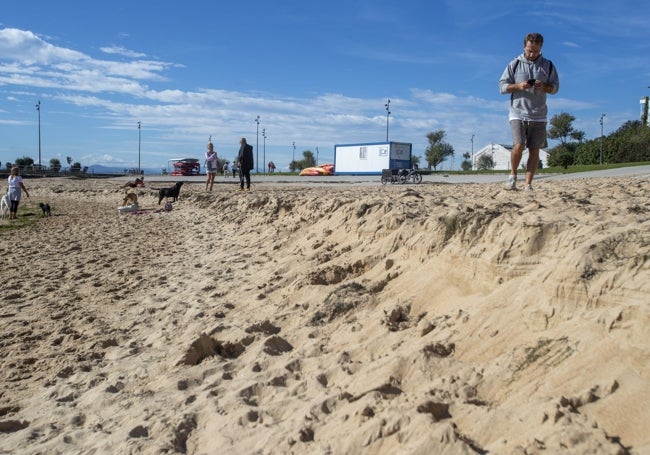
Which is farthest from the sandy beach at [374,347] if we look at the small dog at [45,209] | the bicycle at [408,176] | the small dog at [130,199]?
the bicycle at [408,176]

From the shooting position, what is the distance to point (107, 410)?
3604 millimetres

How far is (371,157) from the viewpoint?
35156 mm

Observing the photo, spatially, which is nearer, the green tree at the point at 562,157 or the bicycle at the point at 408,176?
the bicycle at the point at 408,176

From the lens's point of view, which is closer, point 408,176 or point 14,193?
point 14,193

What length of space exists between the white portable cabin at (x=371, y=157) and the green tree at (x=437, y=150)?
4382 centimetres

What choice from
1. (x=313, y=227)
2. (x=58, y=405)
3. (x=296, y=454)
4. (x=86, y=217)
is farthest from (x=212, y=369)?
(x=86, y=217)

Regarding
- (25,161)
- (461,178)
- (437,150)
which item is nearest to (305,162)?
(437,150)

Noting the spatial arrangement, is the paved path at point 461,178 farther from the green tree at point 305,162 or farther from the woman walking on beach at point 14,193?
the green tree at point 305,162

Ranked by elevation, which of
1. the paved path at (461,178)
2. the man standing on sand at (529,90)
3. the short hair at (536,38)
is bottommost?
the paved path at (461,178)

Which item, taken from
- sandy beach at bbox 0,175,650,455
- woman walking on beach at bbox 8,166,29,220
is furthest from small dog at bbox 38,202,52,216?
sandy beach at bbox 0,175,650,455

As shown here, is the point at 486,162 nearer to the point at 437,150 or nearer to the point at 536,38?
the point at 437,150

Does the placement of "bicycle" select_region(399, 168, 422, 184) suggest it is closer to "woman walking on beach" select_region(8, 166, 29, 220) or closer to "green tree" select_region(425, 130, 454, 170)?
"woman walking on beach" select_region(8, 166, 29, 220)

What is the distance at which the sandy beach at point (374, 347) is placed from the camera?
8.35ft

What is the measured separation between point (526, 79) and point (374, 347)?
4416mm
